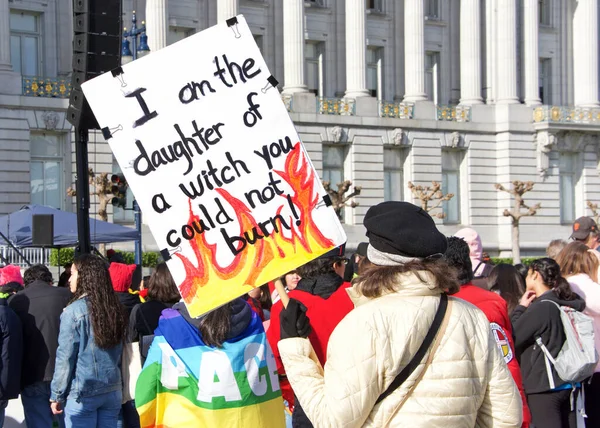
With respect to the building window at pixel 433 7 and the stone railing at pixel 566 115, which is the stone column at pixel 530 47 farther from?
the building window at pixel 433 7

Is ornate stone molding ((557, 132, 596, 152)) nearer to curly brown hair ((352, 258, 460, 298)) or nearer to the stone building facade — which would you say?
the stone building facade

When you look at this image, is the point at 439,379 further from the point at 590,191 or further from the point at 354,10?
the point at 590,191

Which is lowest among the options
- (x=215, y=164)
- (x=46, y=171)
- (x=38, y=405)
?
(x=38, y=405)

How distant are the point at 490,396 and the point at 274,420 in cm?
192

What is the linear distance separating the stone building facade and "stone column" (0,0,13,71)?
197 centimetres

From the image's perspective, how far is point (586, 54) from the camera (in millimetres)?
48188

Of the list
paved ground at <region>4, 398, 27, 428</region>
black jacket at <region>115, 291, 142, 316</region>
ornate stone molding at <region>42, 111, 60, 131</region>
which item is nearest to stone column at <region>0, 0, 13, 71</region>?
ornate stone molding at <region>42, 111, 60, 131</region>

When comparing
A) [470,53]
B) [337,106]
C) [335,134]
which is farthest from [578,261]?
[470,53]

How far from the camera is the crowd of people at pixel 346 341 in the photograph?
12.3 feet

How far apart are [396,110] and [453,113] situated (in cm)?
276

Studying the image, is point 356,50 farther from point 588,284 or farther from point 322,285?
point 322,285

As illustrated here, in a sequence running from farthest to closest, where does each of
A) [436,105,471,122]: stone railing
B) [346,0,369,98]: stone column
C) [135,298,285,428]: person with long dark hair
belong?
[436,105,471,122]: stone railing
[346,0,369,98]: stone column
[135,298,285,428]: person with long dark hair

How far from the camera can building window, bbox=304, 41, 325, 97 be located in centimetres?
4350

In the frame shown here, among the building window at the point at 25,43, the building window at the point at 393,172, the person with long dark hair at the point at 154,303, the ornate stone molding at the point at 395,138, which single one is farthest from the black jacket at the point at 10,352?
the building window at the point at 393,172
